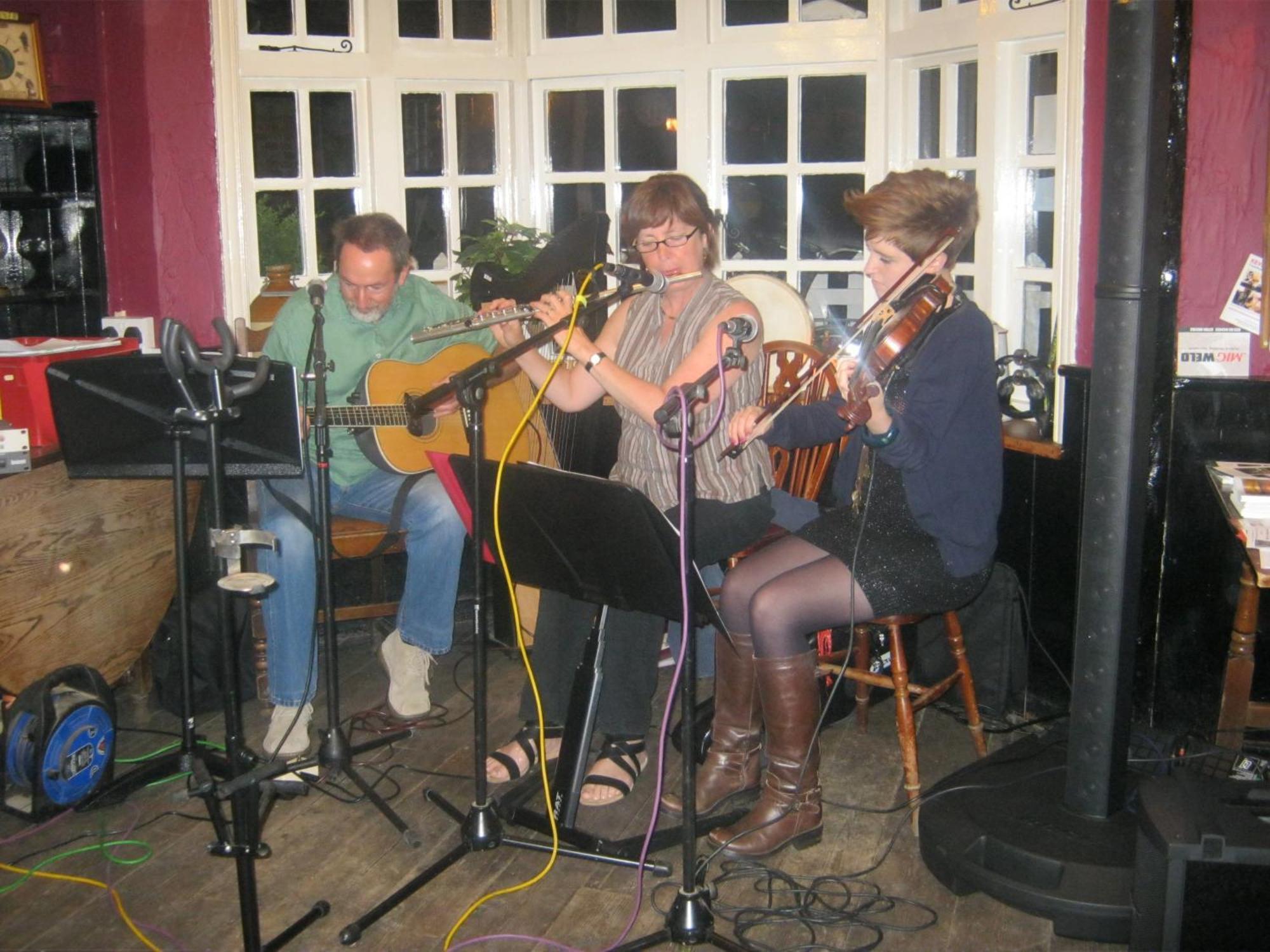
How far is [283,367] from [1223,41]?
2.07 metres

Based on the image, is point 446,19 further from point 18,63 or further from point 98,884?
point 98,884

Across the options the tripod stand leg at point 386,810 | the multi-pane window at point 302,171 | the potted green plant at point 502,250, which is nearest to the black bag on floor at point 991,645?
the tripod stand leg at point 386,810

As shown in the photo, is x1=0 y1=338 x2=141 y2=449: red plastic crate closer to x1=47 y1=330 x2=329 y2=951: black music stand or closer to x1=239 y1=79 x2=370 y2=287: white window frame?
x1=47 y1=330 x2=329 y2=951: black music stand

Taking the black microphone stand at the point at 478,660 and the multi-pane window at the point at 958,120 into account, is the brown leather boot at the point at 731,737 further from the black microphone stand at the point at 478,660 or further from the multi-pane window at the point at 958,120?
the multi-pane window at the point at 958,120

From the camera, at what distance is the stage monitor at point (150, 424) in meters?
2.38

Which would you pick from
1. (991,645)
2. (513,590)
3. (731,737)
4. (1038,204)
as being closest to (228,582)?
(513,590)

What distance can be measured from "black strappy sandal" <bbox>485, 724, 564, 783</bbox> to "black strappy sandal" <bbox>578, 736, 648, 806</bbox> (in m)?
0.11

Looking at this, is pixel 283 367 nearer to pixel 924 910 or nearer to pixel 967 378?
pixel 967 378

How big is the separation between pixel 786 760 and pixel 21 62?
10.4ft

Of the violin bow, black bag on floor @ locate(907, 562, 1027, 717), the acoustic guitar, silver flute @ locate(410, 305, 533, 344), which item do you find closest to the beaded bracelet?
the violin bow

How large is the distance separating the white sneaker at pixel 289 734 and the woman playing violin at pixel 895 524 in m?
0.98

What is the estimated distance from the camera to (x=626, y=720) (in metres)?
2.71

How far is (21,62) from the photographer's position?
3812mm

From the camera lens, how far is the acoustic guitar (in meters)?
3.08
